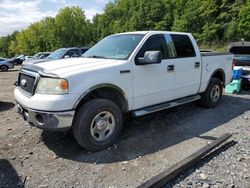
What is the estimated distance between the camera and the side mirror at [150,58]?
4.75 meters

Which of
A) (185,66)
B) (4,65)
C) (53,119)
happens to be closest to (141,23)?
(4,65)

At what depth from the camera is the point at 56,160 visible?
4266mm

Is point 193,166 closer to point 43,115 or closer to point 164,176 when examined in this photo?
point 164,176

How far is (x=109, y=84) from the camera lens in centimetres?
448

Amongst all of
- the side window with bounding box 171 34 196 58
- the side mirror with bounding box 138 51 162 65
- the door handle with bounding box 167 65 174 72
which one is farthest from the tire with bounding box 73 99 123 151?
the side window with bounding box 171 34 196 58

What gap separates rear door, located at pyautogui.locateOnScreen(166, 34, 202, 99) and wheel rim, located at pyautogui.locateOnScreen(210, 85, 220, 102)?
0.83 metres

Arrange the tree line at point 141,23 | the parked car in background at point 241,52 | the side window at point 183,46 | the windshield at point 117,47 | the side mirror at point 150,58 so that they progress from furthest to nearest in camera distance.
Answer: the tree line at point 141,23 → the parked car in background at point 241,52 → the side window at point 183,46 → the windshield at point 117,47 → the side mirror at point 150,58

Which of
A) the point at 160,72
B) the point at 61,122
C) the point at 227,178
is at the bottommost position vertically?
the point at 227,178

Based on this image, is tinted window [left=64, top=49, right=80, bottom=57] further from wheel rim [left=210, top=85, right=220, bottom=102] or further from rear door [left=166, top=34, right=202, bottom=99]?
rear door [left=166, top=34, right=202, bottom=99]

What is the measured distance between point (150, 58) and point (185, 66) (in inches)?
55.2

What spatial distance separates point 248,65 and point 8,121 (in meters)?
7.51

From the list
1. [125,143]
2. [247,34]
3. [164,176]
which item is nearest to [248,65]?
[125,143]

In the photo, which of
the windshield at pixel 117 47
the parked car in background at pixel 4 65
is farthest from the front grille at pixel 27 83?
the parked car in background at pixel 4 65

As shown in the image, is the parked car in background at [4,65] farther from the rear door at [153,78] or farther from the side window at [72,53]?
the rear door at [153,78]
